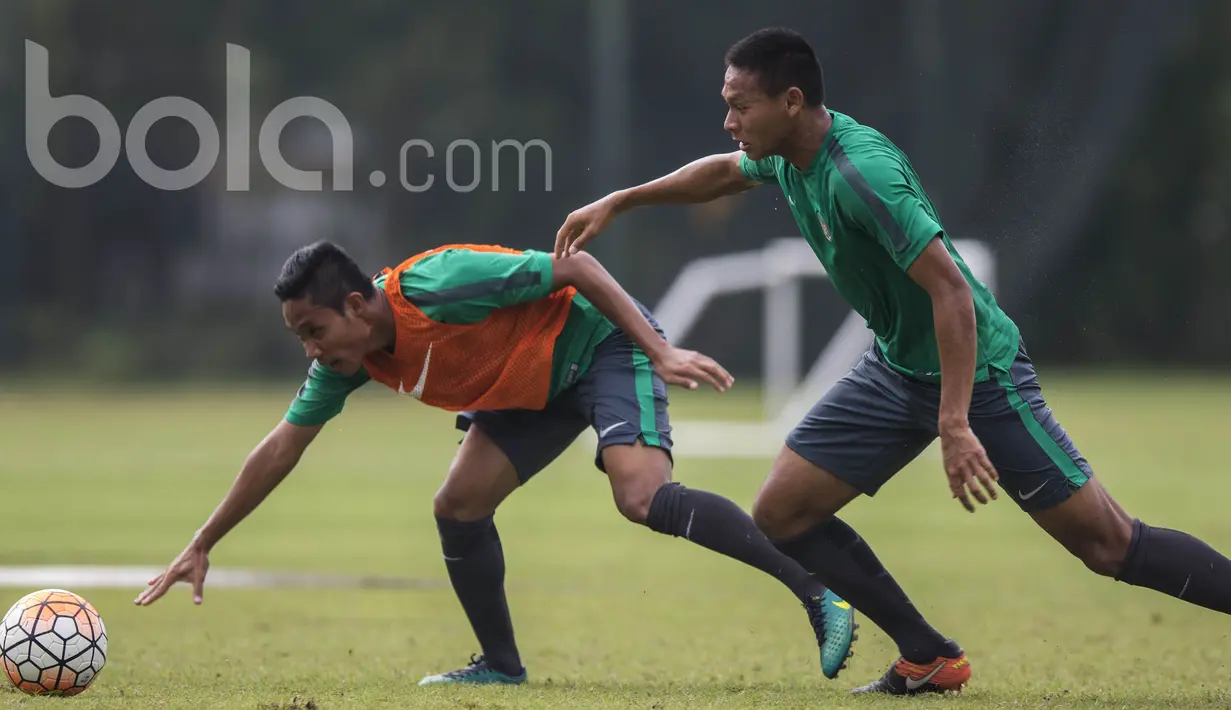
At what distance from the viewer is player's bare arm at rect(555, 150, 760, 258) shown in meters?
5.22

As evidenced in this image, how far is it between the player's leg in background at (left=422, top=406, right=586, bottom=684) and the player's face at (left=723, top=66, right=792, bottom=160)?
1.33 metres

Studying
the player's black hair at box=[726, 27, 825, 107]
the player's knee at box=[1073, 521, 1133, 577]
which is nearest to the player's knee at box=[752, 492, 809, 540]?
the player's knee at box=[1073, 521, 1133, 577]

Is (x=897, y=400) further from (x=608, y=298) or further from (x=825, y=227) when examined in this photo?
(x=608, y=298)

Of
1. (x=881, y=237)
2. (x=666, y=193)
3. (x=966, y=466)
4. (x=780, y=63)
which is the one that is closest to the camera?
(x=966, y=466)

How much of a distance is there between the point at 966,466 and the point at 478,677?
2.03m

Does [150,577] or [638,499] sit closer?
[638,499]

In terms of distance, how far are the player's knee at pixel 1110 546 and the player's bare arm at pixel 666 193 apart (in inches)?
62.3

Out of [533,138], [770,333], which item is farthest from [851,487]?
[533,138]

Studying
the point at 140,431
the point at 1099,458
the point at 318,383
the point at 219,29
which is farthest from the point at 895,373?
the point at 219,29

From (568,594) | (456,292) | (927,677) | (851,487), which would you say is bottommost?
(568,594)

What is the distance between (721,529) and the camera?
495 cm

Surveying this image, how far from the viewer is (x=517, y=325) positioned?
5270mm

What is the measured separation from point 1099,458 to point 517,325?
36.6ft

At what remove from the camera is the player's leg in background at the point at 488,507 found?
538 centimetres
